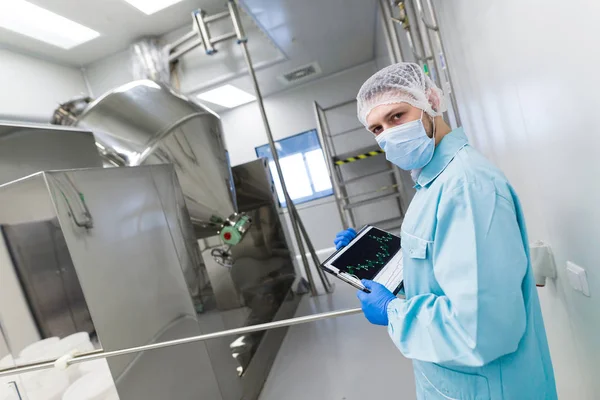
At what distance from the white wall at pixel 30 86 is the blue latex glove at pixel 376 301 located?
2.44 metres

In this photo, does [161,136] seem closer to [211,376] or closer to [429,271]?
[211,376]

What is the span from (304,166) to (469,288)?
13.1 feet

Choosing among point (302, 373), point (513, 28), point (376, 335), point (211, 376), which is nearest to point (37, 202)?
point (211, 376)

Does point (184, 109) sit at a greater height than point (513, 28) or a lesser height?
greater

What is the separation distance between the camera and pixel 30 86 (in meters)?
2.33

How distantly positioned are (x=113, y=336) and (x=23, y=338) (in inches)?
12.6

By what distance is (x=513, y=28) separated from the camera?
2.59ft

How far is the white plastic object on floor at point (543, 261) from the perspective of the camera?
0.89m

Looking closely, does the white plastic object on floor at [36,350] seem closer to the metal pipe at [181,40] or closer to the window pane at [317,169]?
the metal pipe at [181,40]

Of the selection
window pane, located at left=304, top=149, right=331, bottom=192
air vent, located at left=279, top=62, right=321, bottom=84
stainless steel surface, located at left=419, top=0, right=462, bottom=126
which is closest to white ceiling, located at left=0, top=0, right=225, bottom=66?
air vent, located at left=279, top=62, right=321, bottom=84

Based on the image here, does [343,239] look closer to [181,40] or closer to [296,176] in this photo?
[181,40]

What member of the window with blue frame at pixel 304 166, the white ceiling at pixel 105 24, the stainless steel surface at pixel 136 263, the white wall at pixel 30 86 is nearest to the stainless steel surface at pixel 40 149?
the stainless steel surface at pixel 136 263

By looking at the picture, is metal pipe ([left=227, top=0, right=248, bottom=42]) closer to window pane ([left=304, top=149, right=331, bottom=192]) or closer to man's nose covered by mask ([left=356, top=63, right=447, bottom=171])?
man's nose covered by mask ([left=356, top=63, right=447, bottom=171])

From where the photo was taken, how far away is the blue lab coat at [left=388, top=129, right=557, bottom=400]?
548 millimetres
